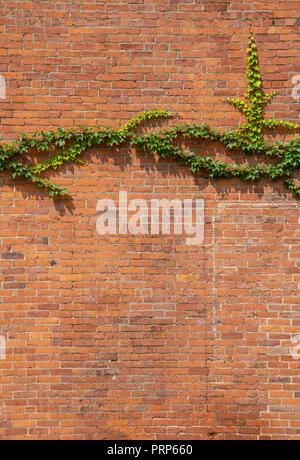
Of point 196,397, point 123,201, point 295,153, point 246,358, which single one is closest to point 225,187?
point 295,153

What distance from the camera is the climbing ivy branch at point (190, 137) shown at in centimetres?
345

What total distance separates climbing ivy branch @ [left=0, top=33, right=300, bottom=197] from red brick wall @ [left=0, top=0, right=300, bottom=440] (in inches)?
3.6

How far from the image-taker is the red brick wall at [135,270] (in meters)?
3.45

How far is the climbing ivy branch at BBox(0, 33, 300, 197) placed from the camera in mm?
3449

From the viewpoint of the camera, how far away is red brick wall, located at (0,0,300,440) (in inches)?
136

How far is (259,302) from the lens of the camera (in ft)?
11.4

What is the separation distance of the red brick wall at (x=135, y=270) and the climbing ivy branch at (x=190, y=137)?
9 centimetres

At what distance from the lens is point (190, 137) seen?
350 centimetres

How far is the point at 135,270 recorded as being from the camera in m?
3.48

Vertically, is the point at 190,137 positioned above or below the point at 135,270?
above

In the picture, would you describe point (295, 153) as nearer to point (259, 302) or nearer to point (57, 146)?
point (259, 302)

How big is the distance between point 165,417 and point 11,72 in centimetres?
338

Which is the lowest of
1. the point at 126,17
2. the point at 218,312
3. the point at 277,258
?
the point at 218,312

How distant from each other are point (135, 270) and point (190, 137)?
130 cm
